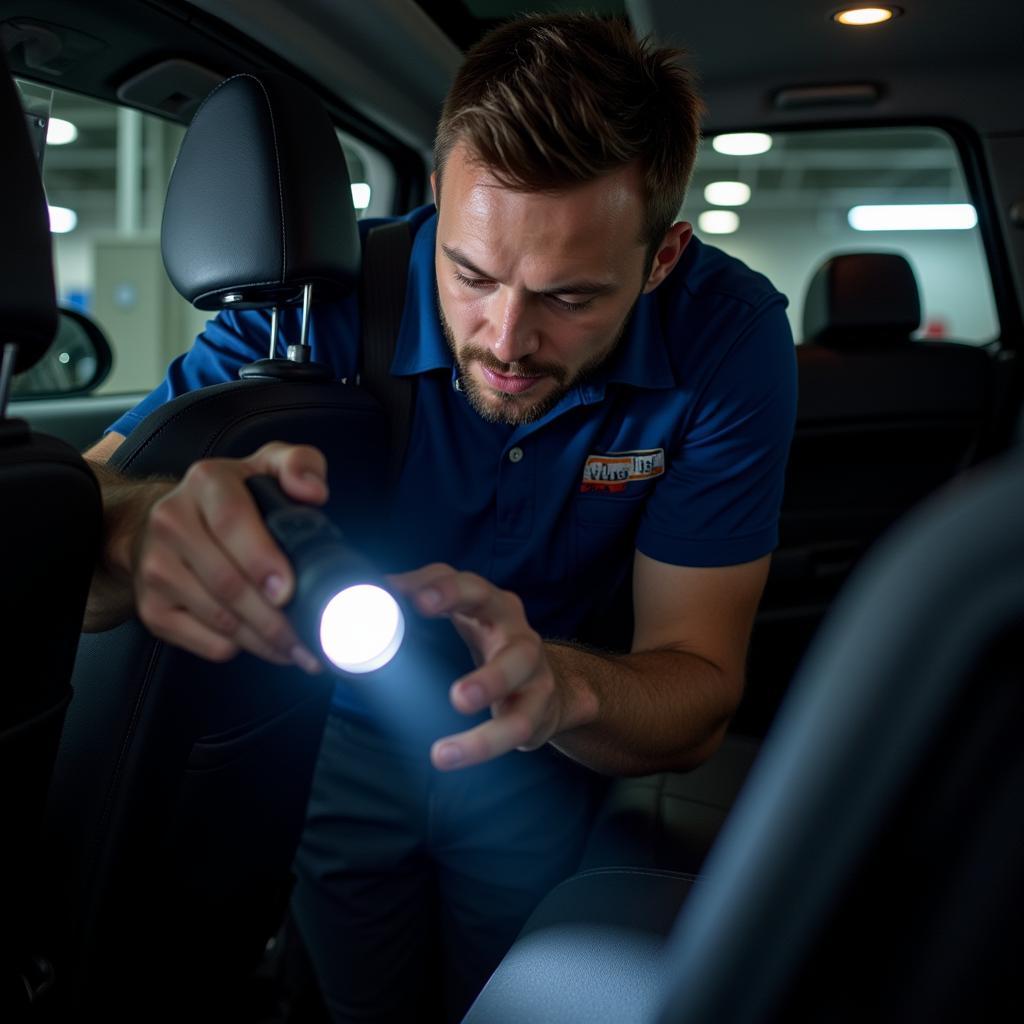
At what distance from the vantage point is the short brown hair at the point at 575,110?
3.94 feet

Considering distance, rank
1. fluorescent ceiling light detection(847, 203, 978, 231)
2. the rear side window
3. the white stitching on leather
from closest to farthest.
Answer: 1. the white stitching on leather
2. the rear side window
3. fluorescent ceiling light detection(847, 203, 978, 231)

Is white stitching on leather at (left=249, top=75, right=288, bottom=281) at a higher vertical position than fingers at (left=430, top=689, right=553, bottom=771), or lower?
higher

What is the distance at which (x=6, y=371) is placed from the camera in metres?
0.80

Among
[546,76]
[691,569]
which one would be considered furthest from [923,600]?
[691,569]

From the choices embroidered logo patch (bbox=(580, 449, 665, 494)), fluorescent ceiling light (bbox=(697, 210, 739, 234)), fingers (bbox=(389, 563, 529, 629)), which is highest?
fluorescent ceiling light (bbox=(697, 210, 739, 234))

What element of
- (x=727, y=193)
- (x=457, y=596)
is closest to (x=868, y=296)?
(x=457, y=596)

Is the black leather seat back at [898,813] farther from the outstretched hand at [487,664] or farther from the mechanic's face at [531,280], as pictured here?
the mechanic's face at [531,280]

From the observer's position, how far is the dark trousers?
1746mm

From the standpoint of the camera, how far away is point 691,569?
1.52 m

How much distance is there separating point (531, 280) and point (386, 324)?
336mm

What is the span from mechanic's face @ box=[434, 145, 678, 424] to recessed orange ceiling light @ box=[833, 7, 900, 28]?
1.23m

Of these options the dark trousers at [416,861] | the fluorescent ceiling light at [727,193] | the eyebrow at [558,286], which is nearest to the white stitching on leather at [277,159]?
the eyebrow at [558,286]

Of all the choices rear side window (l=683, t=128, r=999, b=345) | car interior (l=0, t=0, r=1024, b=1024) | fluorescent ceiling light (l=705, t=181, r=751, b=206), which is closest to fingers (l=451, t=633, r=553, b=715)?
car interior (l=0, t=0, r=1024, b=1024)

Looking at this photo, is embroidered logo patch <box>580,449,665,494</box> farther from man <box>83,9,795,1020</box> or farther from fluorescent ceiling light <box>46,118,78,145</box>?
fluorescent ceiling light <box>46,118,78,145</box>
